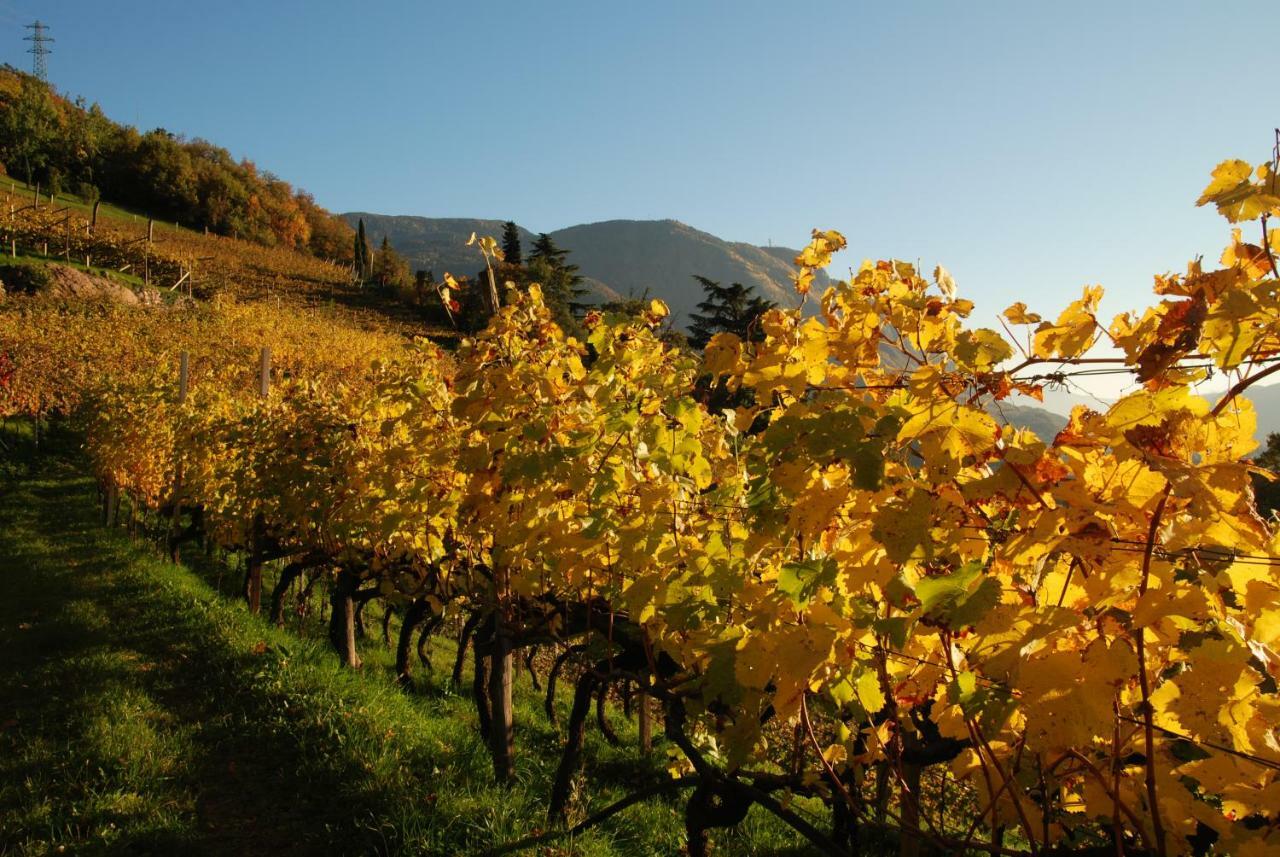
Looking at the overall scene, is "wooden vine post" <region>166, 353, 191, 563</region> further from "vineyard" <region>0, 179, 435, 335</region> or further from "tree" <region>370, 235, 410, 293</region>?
"tree" <region>370, 235, 410, 293</region>

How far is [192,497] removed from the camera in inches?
343

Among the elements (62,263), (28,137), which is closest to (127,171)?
(28,137)

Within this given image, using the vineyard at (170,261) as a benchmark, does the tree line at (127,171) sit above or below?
above

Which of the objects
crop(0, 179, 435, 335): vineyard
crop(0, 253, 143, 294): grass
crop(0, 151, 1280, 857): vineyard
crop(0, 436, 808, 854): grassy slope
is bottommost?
crop(0, 436, 808, 854): grassy slope

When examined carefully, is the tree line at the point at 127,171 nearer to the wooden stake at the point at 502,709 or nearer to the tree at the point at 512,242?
the tree at the point at 512,242

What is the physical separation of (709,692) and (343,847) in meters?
2.78

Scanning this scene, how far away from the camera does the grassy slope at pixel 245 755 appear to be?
11.1 ft

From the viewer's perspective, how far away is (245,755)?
419cm

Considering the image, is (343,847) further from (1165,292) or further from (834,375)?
(1165,292)

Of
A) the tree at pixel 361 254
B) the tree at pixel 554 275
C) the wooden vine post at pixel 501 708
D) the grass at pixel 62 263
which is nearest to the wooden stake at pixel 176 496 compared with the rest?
the wooden vine post at pixel 501 708

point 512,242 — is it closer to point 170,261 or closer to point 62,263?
point 170,261

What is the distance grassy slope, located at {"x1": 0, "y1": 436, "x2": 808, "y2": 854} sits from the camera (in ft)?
11.1

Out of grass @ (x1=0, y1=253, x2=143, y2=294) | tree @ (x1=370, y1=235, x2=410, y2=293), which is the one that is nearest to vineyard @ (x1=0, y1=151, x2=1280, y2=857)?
grass @ (x1=0, y1=253, x2=143, y2=294)

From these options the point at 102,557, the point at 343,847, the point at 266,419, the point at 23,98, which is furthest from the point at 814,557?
the point at 23,98
